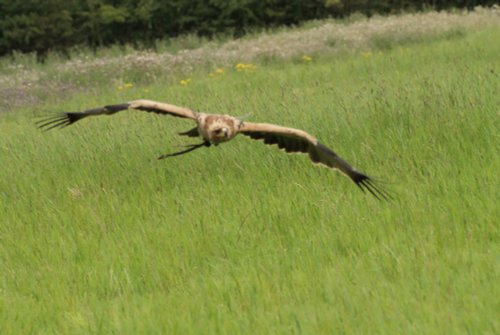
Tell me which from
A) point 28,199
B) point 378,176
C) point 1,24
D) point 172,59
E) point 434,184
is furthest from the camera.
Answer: point 1,24

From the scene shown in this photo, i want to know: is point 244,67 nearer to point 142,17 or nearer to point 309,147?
point 309,147

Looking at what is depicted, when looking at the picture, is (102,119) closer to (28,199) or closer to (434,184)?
(28,199)

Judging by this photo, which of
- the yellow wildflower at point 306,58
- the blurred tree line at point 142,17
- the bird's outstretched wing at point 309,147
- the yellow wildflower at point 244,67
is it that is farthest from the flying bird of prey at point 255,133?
the blurred tree line at point 142,17

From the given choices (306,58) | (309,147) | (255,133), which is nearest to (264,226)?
(309,147)

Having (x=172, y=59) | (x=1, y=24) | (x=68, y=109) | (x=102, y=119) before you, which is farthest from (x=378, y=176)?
(x=1, y=24)

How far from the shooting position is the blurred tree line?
1067 inches

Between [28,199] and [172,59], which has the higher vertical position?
[28,199]

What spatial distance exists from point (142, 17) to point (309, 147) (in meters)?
22.6

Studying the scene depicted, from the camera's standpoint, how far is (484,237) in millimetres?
5145

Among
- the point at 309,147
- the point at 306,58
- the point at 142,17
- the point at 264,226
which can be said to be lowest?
the point at 142,17

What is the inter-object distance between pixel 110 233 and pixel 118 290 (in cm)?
101

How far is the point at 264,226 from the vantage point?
231 inches

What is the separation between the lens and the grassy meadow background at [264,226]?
4.44 meters

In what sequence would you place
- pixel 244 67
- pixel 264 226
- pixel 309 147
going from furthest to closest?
1. pixel 244 67
2. pixel 309 147
3. pixel 264 226
